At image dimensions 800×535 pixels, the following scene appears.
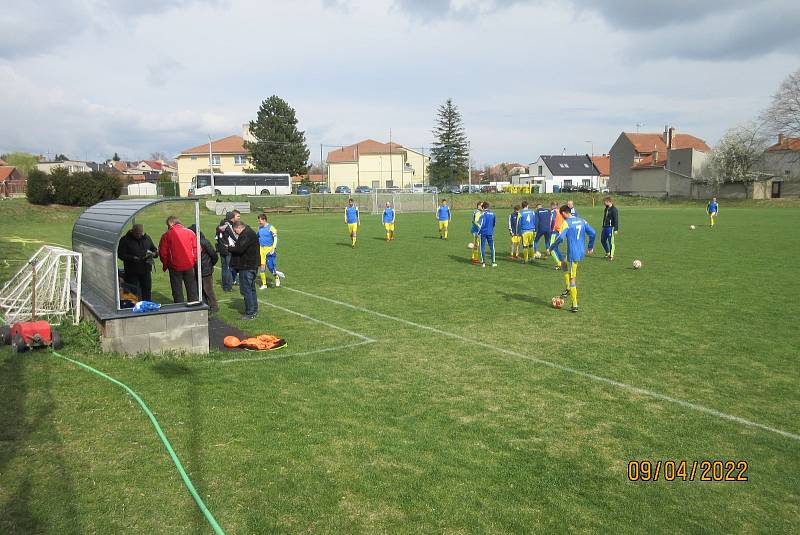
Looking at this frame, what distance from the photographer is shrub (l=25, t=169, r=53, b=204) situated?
44.6 meters

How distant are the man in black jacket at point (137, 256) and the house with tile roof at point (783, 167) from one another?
75.7m

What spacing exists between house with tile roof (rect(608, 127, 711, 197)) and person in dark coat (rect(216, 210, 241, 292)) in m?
68.4

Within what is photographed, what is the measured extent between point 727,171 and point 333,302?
227 feet

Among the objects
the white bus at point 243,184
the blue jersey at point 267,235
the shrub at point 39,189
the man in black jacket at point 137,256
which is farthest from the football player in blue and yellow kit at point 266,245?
the white bus at point 243,184

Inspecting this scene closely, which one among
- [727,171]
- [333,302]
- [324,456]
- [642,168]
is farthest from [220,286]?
[642,168]

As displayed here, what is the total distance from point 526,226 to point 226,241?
9.94 meters

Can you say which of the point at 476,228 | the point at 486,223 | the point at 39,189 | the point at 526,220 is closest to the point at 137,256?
the point at 486,223

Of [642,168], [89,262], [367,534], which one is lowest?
[367,534]

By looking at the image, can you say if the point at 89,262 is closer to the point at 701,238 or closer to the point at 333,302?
the point at 333,302

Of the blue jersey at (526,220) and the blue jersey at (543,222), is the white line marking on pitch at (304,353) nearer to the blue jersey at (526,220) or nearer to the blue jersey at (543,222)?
the blue jersey at (526,220)

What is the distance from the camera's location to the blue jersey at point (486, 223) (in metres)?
18.1

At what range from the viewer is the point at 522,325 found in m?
10.7

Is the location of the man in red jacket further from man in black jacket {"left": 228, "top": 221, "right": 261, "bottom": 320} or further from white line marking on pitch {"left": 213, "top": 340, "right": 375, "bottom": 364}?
white line marking on pitch {"left": 213, "top": 340, "right": 375, "bottom": 364}

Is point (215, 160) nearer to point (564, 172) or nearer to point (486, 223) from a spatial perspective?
point (564, 172)
